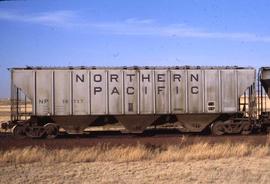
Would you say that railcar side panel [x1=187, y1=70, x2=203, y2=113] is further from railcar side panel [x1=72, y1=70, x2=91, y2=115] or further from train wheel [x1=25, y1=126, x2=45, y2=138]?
train wheel [x1=25, y1=126, x2=45, y2=138]

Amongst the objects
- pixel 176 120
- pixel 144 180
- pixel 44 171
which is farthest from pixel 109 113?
pixel 144 180

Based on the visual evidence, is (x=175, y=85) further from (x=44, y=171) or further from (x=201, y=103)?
(x=44, y=171)

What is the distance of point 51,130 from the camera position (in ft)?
66.0

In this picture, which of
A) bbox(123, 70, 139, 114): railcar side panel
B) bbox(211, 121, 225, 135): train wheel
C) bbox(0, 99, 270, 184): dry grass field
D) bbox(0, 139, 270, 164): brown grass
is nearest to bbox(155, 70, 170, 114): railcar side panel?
bbox(123, 70, 139, 114): railcar side panel

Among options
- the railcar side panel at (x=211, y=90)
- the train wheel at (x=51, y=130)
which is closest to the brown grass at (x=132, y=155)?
the train wheel at (x=51, y=130)

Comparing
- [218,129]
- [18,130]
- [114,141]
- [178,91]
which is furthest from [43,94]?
[218,129]

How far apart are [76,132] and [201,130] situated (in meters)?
5.82

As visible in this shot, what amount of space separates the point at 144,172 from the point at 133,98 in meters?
9.52

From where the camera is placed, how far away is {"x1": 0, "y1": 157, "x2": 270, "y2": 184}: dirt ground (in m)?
10.2

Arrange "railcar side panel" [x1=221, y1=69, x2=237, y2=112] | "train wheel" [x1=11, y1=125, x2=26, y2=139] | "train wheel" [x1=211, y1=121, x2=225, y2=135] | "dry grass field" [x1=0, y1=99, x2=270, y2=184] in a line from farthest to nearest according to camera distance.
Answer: "railcar side panel" [x1=221, y1=69, x2=237, y2=112], "train wheel" [x1=211, y1=121, x2=225, y2=135], "train wheel" [x1=11, y1=125, x2=26, y2=139], "dry grass field" [x1=0, y1=99, x2=270, y2=184]

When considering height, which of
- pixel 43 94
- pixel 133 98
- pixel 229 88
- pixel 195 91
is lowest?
pixel 133 98

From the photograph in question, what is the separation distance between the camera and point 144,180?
10172 mm

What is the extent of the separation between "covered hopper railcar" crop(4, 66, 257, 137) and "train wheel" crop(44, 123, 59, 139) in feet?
0.15

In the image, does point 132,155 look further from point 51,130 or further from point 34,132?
point 34,132
